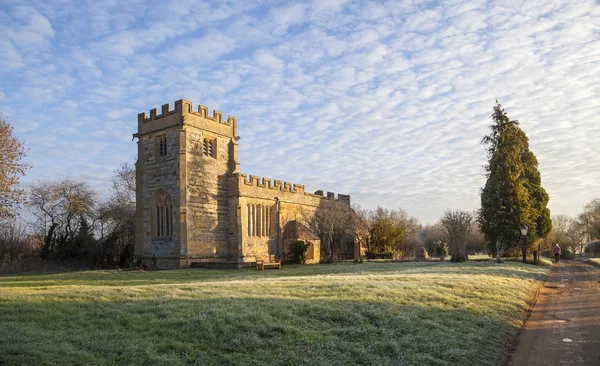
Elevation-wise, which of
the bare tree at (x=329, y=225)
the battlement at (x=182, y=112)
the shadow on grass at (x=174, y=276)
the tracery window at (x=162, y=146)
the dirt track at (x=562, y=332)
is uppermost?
the battlement at (x=182, y=112)

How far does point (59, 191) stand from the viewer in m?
37.8

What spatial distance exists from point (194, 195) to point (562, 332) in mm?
23497

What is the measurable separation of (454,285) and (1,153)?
63.8ft

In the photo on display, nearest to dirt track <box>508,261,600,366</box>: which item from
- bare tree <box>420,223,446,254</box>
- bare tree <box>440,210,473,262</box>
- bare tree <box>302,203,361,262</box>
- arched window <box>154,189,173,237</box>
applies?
bare tree <box>440,210,473,262</box>

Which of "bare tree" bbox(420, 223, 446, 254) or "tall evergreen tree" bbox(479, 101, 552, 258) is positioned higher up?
"tall evergreen tree" bbox(479, 101, 552, 258)

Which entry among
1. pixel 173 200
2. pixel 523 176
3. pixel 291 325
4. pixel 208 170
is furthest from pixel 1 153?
pixel 523 176

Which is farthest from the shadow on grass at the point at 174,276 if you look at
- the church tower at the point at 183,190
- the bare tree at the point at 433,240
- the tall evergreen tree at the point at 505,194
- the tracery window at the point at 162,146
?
the bare tree at the point at 433,240

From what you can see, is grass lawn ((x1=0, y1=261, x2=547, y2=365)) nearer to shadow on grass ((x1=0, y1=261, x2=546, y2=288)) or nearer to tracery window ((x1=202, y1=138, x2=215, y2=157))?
shadow on grass ((x1=0, y1=261, x2=546, y2=288))

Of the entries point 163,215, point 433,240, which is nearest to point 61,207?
point 163,215

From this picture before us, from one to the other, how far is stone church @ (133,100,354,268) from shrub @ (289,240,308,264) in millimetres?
2040

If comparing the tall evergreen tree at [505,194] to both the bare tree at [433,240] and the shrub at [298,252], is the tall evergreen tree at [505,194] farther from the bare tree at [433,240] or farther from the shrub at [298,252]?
the shrub at [298,252]

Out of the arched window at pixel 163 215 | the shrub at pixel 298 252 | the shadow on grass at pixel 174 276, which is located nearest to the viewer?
the shadow on grass at pixel 174 276

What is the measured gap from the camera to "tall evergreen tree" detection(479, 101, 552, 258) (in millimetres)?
37406

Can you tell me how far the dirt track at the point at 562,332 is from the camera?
27.1ft
